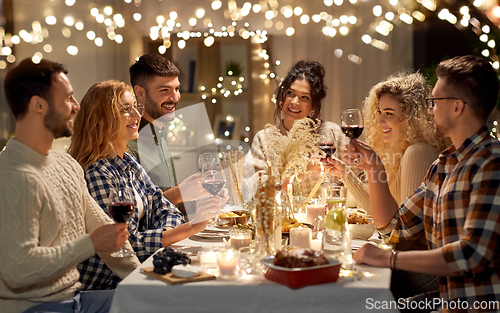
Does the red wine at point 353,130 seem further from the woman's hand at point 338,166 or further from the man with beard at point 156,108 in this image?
the man with beard at point 156,108

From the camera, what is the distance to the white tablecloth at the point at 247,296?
125 cm

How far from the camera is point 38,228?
4.68 ft

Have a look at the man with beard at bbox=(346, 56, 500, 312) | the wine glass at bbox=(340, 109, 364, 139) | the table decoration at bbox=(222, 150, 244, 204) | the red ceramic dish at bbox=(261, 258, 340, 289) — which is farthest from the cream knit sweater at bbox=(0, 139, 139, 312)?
the wine glass at bbox=(340, 109, 364, 139)

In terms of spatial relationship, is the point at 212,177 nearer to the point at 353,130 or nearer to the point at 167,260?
the point at 167,260

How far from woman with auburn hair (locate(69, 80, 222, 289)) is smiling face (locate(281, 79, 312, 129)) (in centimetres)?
148

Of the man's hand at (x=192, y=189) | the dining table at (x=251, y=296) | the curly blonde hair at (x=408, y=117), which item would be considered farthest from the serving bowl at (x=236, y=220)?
the curly blonde hair at (x=408, y=117)

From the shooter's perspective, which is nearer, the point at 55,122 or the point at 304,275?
the point at 304,275

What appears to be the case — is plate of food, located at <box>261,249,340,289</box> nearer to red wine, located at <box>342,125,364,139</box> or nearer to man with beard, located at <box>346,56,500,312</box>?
man with beard, located at <box>346,56,500,312</box>

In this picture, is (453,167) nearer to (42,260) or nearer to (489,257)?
(489,257)

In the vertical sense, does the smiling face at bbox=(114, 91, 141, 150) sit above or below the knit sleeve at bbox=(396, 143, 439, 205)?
above

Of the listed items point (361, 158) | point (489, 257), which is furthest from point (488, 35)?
point (489, 257)

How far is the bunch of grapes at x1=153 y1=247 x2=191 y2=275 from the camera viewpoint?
1.37 meters

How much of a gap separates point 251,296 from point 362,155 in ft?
2.88

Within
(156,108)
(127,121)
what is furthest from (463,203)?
(156,108)
